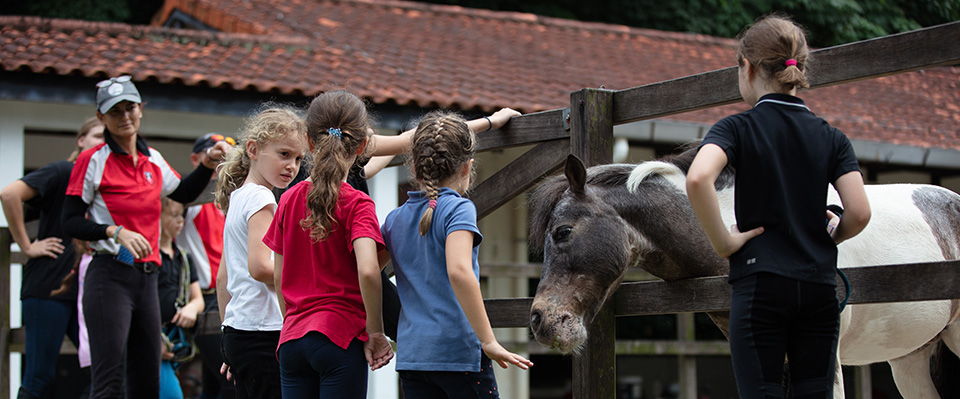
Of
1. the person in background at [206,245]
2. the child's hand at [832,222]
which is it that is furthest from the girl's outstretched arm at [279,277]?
the person in background at [206,245]

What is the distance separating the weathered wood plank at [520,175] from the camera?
3.73 meters

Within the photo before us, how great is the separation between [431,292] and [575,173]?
27.6 inches

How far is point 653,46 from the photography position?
49.9 feet

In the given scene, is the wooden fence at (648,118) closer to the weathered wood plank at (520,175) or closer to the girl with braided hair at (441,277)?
the weathered wood plank at (520,175)

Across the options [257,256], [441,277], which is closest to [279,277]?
[257,256]

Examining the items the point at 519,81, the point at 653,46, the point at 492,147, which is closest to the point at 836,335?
the point at 492,147

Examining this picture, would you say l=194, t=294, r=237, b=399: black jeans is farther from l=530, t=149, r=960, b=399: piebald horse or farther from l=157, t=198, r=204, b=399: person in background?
l=530, t=149, r=960, b=399: piebald horse

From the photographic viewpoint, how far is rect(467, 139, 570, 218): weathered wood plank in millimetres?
Result: 3730

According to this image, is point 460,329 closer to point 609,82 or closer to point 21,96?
point 21,96

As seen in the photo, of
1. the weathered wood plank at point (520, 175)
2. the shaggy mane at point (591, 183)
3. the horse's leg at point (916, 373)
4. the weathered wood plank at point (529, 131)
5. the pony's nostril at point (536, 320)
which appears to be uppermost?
the weathered wood plank at point (529, 131)

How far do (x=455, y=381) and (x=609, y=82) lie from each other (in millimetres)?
9872

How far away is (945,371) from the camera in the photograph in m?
4.04

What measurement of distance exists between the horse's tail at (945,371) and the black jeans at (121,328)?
354cm

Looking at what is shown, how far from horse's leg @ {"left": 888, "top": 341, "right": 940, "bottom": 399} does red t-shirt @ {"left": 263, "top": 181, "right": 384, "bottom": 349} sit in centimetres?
263
